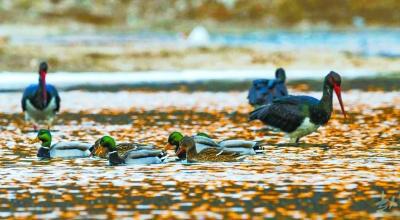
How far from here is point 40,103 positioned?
25922 mm

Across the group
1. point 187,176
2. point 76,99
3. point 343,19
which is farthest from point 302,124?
point 343,19

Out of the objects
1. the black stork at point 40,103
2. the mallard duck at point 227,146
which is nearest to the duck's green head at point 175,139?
the mallard duck at point 227,146

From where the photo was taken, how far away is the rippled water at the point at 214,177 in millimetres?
15133

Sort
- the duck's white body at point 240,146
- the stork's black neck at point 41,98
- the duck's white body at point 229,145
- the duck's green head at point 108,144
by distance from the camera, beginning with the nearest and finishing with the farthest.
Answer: the duck's green head at point 108,144 → the duck's white body at point 229,145 → the duck's white body at point 240,146 → the stork's black neck at point 41,98

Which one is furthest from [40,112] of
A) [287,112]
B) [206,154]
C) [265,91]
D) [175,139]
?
[206,154]

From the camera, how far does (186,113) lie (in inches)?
1162

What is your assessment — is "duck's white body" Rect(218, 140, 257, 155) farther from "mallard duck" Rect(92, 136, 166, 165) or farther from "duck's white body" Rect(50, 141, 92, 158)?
"duck's white body" Rect(50, 141, 92, 158)

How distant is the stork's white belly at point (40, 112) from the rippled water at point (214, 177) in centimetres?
47

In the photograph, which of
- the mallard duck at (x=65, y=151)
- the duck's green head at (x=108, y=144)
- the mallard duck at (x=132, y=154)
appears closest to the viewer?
the mallard duck at (x=132, y=154)

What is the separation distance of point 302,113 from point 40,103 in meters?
6.40

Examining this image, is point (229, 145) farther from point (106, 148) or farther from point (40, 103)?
point (40, 103)

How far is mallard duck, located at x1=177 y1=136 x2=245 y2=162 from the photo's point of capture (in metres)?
19.6

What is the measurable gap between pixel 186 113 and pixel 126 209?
567 inches

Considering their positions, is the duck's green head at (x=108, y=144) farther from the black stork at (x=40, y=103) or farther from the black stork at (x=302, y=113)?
the black stork at (x=40, y=103)
